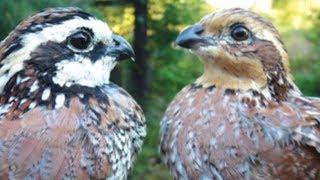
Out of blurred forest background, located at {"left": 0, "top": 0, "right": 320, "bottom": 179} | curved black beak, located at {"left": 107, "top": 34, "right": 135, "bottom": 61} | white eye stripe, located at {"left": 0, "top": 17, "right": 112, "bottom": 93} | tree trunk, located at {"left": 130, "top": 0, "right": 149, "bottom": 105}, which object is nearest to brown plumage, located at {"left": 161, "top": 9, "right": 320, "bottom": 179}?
curved black beak, located at {"left": 107, "top": 34, "right": 135, "bottom": 61}

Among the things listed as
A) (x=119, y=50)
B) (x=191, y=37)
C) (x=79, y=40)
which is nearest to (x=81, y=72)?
(x=79, y=40)

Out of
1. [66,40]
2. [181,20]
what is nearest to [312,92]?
[181,20]

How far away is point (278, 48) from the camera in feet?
14.7

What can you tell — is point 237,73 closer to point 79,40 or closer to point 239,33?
point 239,33

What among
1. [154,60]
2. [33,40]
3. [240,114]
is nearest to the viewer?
[33,40]

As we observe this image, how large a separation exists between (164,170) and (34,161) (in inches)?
155

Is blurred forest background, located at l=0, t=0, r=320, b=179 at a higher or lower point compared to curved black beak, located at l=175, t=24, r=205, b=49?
lower

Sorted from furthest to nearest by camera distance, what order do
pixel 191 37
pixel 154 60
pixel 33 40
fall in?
1. pixel 154 60
2. pixel 191 37
3. pixel 33 40

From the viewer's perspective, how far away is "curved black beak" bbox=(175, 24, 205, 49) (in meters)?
Answer: 4.54

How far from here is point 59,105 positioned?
4172 mm

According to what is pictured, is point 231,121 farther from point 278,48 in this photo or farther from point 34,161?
point 34,161

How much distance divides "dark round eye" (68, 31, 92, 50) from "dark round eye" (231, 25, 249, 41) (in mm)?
861

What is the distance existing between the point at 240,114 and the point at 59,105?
1.03m

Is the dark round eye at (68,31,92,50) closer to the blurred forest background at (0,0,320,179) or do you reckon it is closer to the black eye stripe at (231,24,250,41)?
the black eye stripe at (231,24,250,41)
